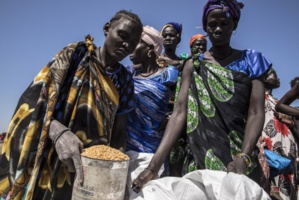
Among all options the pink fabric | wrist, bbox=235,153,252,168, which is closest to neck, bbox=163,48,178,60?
the pink fabric

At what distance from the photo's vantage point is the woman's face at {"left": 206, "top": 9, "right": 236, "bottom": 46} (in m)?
2.26

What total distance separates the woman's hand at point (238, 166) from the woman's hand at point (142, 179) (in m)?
0.51

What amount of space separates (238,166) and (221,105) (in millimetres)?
505

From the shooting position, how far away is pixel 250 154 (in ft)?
6.74

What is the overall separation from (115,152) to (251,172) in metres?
1.10

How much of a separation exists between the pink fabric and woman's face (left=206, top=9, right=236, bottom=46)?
1.40 metres

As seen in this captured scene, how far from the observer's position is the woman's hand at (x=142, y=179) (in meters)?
1.86

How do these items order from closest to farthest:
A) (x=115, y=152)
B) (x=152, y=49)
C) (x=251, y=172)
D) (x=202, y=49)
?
1. (x=115, y=152)
2. (x=251, y=172)
3. (x=152, y=49)
4. (x=202, y=49)

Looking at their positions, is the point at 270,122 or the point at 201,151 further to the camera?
the point at 270,122

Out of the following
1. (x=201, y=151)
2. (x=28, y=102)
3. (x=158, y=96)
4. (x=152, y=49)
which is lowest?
(x=201, y=151)

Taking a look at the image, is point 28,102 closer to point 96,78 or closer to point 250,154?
point 96,78

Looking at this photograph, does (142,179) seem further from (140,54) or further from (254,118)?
(140,54)

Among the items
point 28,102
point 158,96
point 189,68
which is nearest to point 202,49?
point 158,96

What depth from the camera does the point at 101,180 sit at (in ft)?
4.81
